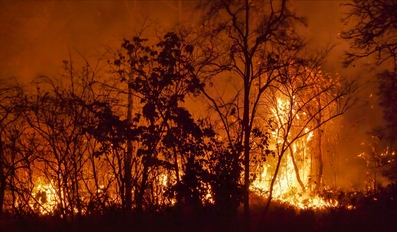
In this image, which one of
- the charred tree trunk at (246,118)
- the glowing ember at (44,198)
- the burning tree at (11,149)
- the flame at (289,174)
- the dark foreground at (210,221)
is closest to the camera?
the dark foreground at (210,221)

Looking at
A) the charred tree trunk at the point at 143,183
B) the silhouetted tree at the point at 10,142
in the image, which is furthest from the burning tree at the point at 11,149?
the charred tree trunk at the point at 143,183

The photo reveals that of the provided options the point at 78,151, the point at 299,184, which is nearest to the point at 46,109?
the point at 78,151

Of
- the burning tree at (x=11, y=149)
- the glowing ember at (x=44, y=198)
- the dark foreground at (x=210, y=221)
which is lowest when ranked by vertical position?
the dark foreground at (x=210, y=221)

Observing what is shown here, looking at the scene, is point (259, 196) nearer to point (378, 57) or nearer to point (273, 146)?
point (273, 146)

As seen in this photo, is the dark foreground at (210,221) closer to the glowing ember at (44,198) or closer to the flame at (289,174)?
the glowing ember at (44,198)

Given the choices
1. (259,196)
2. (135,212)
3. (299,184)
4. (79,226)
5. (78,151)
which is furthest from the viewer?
(299,184)

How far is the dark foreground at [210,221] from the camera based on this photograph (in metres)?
9.43

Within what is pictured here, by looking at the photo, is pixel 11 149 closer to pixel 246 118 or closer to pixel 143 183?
pixel 143 183

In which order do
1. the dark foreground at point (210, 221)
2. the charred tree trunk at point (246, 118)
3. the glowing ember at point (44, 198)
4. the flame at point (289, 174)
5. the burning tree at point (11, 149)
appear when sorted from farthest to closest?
the flame at point (289, 174) < the charred tree trunk at point (246, 118) < the glowing ember at point (44, 198) < the burning tree at point (11, 149) < the dark foreground at point (210, 221)

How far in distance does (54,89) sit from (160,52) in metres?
2.46

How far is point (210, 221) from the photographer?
10.0 metres

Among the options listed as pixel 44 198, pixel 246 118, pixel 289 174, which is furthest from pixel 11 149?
pixel 289 174

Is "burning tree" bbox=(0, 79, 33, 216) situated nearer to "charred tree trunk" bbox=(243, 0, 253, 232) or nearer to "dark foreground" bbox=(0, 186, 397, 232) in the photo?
"dark foreground" bbox=(0, 186, 397, 232)

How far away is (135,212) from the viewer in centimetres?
1070
